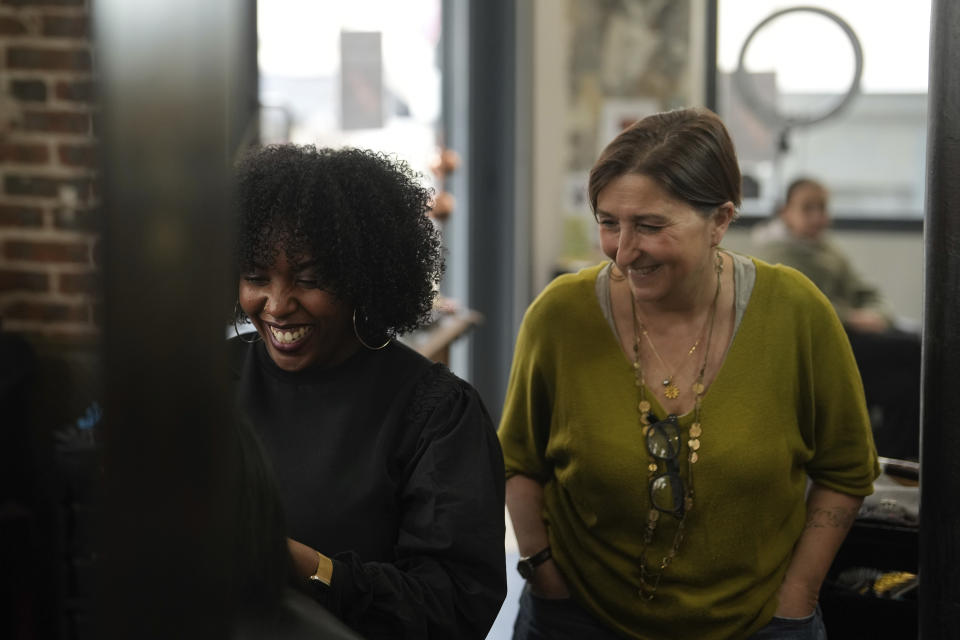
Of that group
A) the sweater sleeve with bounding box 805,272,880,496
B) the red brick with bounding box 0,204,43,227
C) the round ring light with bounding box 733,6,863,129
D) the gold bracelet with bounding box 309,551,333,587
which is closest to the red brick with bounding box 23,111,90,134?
the red brick with bounding box 0,204,43,227

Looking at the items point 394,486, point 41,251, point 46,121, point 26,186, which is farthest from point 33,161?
point 394,486

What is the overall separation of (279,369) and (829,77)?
399 cm

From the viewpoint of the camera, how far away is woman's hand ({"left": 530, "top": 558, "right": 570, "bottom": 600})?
179 centimetres

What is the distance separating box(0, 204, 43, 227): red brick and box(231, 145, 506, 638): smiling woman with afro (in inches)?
21.1

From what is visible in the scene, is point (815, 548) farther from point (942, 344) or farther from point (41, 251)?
point (41, 251)

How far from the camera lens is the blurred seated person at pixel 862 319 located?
4.23 metres

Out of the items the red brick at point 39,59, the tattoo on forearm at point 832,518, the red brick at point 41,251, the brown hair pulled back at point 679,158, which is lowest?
the tattoo on forearm at point 832,518

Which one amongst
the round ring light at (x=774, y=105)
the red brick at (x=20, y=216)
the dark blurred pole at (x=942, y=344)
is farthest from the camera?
the round ring light at (x=774, y=105)

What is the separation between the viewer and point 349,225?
1477mm

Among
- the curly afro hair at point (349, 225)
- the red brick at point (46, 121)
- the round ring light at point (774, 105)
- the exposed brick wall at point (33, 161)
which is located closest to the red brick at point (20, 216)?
the exposed brick wall at point (33, 161)

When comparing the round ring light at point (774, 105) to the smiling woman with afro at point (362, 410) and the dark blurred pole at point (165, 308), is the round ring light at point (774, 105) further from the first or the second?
the dark blurred pole at point (165, 308)

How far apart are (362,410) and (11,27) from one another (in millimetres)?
1274

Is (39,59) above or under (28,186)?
above

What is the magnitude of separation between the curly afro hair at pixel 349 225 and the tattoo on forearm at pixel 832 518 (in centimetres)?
71
